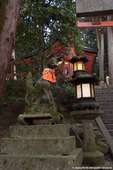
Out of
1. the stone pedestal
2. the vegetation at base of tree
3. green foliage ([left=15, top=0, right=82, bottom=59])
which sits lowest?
the stone pedestal

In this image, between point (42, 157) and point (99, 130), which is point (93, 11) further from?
point (99, 130)

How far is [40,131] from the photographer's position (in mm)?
3086

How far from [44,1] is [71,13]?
1.29 metres

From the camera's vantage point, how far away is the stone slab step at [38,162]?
101 inches

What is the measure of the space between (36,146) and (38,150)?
8cm

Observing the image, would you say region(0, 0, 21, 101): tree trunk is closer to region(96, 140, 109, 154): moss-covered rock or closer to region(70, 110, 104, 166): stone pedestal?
region(70, 110, 104, 166): stone pedestal

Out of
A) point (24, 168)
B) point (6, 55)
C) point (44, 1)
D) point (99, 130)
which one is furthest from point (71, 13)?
point (24, 168)

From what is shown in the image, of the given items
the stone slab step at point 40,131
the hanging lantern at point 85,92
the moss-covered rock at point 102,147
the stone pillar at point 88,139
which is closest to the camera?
the stone slab step at point 40,131

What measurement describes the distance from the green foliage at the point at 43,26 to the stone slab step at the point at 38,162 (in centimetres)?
431

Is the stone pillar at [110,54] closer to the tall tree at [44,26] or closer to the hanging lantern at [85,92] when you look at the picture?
the tall tree at [44,26]

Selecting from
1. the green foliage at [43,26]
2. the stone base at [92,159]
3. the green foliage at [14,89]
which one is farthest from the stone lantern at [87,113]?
the green foliage at [14,89]

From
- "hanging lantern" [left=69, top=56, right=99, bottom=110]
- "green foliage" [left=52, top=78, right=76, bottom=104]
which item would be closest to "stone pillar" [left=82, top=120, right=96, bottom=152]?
"hanging lantern" [left=69, top=56, right=99, bottom=110]

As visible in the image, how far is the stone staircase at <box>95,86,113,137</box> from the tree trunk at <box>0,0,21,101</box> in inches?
171

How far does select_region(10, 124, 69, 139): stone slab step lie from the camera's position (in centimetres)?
304
